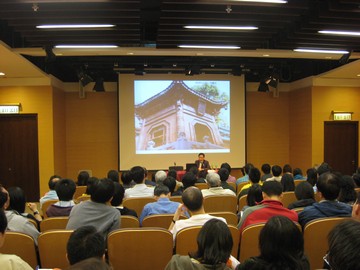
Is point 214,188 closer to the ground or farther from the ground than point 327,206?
closer to the ground

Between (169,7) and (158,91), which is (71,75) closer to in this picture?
(158,91)

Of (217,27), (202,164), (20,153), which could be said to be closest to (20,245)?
(217,27)

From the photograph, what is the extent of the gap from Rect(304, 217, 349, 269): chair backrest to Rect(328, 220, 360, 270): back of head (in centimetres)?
166

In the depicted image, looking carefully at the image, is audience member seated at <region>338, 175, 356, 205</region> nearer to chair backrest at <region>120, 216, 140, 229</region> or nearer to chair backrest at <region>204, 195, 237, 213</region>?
chair backrest at <region>204, 195, 237, 213</region>

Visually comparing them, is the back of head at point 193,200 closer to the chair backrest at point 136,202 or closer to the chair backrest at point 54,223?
the chair backrest at point 54,223

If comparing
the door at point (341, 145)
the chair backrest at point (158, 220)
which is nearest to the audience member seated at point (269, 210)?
the chair backrest at point (158, 220)

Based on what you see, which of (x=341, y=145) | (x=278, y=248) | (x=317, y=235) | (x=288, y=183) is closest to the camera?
(x=278, y=248)

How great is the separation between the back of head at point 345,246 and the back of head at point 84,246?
3.69 ft

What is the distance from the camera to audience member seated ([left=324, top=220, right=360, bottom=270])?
1.10m

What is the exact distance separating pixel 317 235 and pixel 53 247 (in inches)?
86.1

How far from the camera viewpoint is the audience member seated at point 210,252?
1.69 meters

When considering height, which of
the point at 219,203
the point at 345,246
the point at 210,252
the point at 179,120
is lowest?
the point at 219,203

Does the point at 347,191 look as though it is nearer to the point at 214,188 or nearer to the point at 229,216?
the point at 229,216

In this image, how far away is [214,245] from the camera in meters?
1.71
